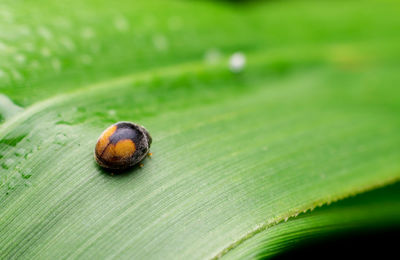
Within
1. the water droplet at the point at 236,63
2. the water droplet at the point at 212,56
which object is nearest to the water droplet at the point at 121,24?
the water droplet at the point at 212,56

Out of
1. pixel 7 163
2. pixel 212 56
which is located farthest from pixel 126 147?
pixel 212 56

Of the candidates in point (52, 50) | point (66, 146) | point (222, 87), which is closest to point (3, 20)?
point (52, 50)

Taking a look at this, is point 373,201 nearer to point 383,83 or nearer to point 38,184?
point 383,83

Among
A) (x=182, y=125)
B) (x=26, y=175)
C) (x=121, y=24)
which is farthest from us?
(x=121, y=24)

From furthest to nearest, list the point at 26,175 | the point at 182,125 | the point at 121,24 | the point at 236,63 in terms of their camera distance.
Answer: the point at 236,63 → the point at 121,24 → the point at 182,125 → the point at 26,175

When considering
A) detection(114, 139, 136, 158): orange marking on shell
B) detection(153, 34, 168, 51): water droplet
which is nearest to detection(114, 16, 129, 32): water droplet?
detection(153, 34, 168, 51): water droplet

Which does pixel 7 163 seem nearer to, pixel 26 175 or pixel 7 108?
pixel 26 175
